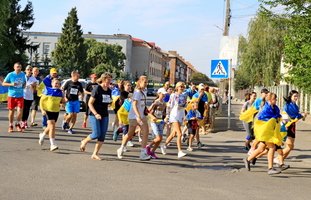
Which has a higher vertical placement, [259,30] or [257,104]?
[259,30]

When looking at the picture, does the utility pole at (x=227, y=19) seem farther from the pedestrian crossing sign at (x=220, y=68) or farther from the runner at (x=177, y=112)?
the runner at (x=177, y=112)

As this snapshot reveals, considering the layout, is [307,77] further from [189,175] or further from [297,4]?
[189,175]

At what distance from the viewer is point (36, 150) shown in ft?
34.0

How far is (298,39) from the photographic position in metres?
17.7

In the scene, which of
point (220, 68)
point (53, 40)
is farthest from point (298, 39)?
point (53, 40)

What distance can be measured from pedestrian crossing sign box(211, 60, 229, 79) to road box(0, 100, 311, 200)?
621cm

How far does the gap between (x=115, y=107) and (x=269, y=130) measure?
5560 millimetres

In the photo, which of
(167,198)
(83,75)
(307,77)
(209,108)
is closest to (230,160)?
(167,198)

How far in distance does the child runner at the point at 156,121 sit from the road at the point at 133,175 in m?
0.32

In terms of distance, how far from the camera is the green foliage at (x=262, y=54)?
42094 millimetres

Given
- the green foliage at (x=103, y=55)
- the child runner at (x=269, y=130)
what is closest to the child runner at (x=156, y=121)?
the child runner at (x=269, y=130)

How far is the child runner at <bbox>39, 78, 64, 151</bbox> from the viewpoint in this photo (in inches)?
405

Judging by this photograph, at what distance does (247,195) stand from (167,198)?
51.7 inches

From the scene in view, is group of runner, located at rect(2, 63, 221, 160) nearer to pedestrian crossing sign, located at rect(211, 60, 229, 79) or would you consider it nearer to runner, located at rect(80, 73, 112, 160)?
runner, located at rect(80, 73, 112, 160)
